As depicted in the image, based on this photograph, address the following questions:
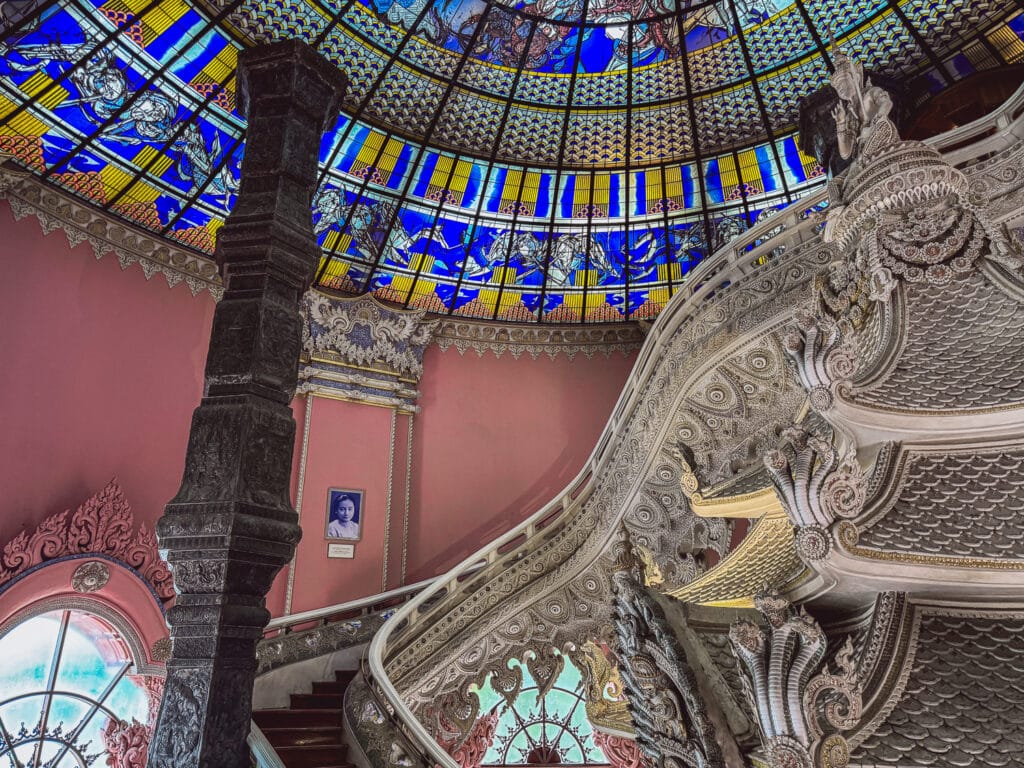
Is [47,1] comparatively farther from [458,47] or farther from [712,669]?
[712,669]

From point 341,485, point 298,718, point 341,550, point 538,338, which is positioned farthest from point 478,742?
point 538,338

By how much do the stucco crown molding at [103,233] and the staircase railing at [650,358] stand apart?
6.45m

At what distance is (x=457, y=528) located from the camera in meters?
12.4

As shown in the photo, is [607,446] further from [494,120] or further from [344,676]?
[494,120]

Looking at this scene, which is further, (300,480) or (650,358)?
(300,480)

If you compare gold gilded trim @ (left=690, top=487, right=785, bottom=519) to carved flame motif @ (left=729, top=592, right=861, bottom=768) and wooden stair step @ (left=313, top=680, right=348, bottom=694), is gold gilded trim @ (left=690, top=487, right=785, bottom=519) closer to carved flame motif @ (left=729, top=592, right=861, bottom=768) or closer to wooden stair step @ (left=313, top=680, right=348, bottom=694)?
carved flame motif @ (left=729, top=592, right=861, bottom=768)

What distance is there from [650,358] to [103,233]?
8340mm

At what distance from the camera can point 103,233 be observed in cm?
983

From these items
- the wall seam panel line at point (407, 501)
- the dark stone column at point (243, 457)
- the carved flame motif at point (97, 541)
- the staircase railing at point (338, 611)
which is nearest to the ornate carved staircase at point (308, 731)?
the staircase railing at point (338, 611)

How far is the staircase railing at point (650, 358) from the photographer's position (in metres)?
6.57

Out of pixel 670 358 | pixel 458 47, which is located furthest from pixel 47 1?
pixel 670 358

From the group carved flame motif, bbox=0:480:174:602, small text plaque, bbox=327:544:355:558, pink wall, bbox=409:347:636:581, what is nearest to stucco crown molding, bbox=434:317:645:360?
pink wall, bbox=409:347:636:581

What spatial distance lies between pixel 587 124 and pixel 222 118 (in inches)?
257

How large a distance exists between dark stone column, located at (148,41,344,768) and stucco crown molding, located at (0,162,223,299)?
5.13 meters
